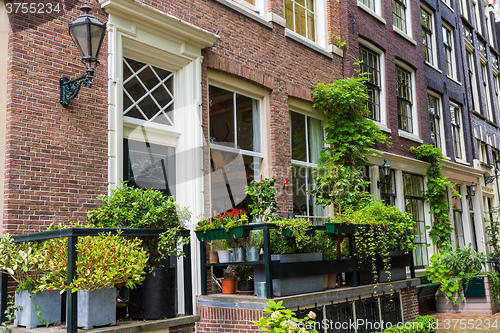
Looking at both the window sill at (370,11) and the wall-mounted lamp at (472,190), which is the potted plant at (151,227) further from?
the wall-mounted lamp at (472,190)

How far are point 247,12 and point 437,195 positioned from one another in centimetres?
832

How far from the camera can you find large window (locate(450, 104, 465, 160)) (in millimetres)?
17141

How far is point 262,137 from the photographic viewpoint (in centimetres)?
895

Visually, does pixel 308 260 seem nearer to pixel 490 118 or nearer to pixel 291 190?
pixel 291 190

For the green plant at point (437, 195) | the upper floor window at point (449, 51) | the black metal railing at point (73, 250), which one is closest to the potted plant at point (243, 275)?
the black metal railing at point (73, 250)

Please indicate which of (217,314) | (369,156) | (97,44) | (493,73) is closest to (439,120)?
(369,156)

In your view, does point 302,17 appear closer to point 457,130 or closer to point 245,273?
point 245,273

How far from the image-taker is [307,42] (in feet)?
33.6

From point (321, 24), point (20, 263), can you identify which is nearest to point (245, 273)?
point (20, 263)

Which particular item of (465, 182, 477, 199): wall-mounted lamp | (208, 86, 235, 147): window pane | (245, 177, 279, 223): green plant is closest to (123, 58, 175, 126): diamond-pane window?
(208, 86, 235, 147): window pane

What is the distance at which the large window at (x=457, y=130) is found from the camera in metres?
17.1

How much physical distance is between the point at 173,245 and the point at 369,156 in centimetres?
731

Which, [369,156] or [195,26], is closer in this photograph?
[195,26]

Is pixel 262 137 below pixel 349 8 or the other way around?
below
